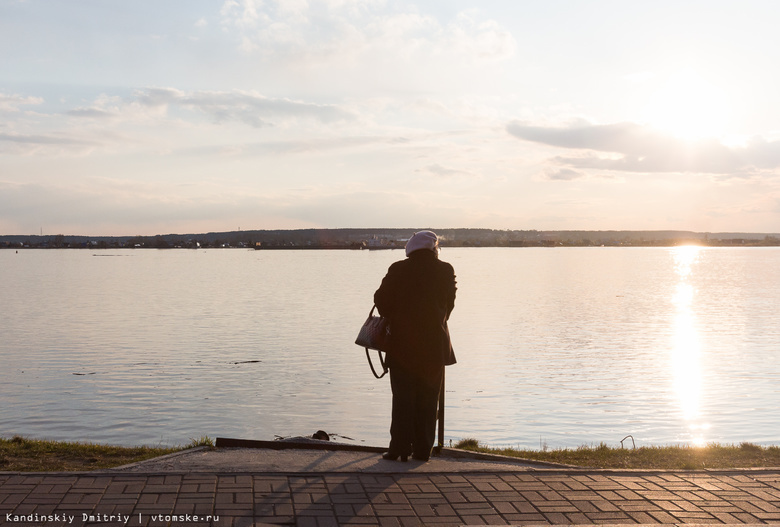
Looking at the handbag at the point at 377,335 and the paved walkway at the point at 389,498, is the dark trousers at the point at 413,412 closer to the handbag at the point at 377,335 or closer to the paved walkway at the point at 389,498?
the handbag at the point at 377,335

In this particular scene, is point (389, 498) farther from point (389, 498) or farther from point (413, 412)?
point (413, 412)

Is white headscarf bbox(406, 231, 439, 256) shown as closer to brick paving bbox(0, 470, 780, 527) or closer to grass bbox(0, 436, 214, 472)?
brick paving bbox(0, 470, 780, 527)

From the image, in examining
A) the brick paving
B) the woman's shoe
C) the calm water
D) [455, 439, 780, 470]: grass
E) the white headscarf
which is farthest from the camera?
the calm water

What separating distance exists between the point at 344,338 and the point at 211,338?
15.3 ft

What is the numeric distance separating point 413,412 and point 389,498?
174 centimetres

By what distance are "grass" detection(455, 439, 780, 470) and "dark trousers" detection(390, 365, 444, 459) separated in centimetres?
198

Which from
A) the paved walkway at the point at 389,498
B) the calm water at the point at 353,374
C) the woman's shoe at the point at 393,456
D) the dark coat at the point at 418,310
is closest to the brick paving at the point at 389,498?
the paved walkway at the point at 389,498

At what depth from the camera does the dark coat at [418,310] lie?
7.80m

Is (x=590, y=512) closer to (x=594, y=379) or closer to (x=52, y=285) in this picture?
(x=594, y=379)

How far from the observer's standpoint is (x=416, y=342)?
25.6 feet

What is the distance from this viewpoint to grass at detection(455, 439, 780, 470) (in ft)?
28.5

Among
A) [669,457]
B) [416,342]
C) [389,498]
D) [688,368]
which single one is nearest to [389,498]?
[389,498]

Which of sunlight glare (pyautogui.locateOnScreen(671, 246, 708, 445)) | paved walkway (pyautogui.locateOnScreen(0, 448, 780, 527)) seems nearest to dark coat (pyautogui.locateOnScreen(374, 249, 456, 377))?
paved walkway (pyautogui.locateOnScreen(0, 448, 780, 527))

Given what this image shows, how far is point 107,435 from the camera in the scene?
45.2 ft
